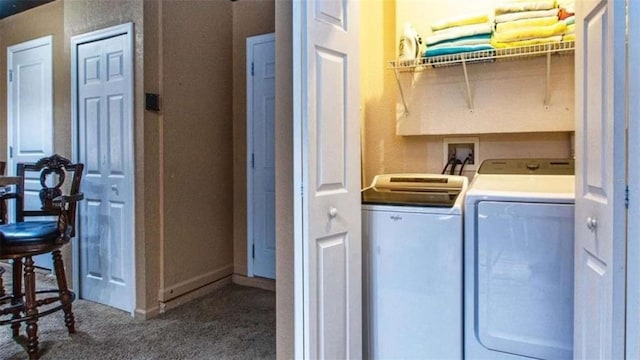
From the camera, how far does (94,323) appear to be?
95.5 inches

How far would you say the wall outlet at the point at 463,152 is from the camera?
218 centimetres

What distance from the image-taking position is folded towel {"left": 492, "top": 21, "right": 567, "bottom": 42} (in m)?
1.80

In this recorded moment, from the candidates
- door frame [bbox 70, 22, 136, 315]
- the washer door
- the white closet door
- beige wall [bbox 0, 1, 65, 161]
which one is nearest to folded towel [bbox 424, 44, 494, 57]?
the white closet door

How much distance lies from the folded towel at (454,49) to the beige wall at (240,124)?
1.61 meters

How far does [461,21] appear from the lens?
199cm

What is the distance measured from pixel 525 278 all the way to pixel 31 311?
7.58 feet

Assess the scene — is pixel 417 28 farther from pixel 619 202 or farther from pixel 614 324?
pixel 614 324

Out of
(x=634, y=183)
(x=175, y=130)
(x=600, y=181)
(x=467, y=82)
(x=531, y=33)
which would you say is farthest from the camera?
(x=175, y=130)

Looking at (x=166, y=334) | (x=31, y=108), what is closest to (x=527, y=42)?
(x=166, y=334)

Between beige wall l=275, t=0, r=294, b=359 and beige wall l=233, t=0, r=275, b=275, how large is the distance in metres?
1.69

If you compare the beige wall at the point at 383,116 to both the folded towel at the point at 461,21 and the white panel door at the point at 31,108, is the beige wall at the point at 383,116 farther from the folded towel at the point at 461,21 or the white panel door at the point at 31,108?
the white panel door at the point at 31,108

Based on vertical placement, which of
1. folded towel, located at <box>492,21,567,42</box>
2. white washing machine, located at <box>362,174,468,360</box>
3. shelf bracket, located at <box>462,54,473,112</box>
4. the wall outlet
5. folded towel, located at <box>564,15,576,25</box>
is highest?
folded towel, located at <box>564,15,576,25</box>

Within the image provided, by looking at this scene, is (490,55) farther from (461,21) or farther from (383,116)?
(383,116)

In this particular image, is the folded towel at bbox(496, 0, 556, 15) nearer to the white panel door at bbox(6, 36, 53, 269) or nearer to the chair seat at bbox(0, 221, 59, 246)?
the chair seat at bbox(0, 221, 59, 246)
